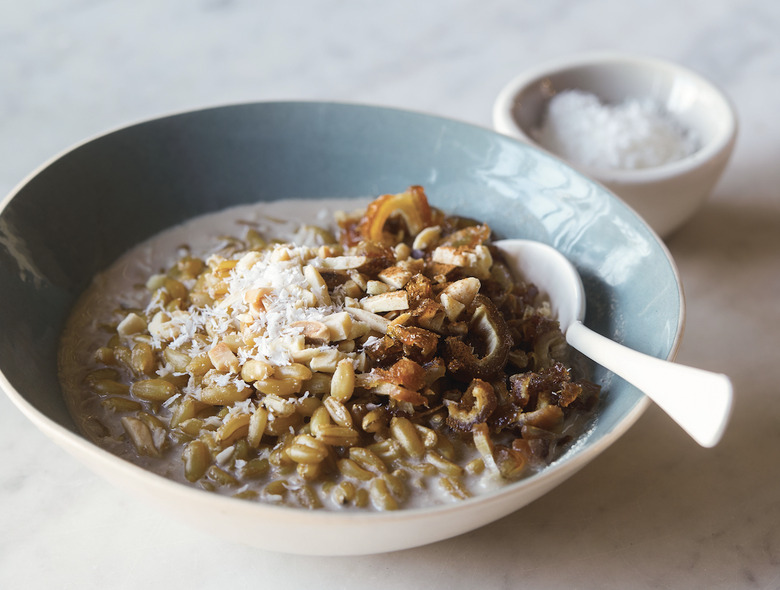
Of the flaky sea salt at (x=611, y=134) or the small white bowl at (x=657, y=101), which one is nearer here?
the small white bowl at (x=657, y=101)

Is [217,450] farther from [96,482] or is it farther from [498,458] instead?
[498,458]

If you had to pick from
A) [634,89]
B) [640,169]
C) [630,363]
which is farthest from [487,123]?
[630,363]

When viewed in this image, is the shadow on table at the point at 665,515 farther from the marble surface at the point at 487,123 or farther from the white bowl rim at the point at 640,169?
the white bowl rim at the point at 640,169

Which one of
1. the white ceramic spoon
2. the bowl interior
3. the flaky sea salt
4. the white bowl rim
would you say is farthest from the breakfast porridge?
the bowl interior

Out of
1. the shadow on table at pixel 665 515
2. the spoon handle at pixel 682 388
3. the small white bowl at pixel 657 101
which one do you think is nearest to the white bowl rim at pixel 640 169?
the small white bowl at pixel 657 101

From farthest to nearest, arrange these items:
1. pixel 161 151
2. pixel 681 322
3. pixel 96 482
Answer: pixel 161 151 < pixel 96 482 < pixel 681 322

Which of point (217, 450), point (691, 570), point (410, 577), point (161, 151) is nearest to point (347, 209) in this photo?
point (161, 151)
